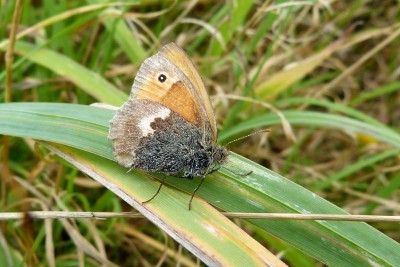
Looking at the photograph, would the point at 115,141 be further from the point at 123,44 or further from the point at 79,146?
the point at 123,44

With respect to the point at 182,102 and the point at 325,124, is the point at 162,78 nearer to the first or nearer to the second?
the point at 182,102

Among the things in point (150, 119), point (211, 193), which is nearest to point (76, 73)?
point (150, 119)

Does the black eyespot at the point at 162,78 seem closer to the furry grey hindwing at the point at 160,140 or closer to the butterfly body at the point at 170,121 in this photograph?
the butterfly body at the point at 170,121

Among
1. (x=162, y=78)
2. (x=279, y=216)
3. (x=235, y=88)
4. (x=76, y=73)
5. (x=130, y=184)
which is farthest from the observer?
(x=235, y=88)

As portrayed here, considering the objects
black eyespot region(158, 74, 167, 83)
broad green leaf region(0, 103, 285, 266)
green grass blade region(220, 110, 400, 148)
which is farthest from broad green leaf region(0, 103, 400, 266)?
green grass blade region(220, 110, 400, 148)

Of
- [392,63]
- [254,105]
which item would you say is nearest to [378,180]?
[254,105]

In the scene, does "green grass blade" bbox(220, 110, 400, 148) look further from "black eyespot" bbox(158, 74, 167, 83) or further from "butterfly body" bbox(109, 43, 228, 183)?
"black eyespot" bbox(158, 74, 167, 83)
